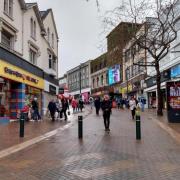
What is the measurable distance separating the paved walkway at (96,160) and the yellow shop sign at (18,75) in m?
10.2

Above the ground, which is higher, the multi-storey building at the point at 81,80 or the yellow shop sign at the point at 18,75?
the multi-storey building at the point at 81,80

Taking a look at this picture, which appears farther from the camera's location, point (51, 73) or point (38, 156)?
point (51, 73)

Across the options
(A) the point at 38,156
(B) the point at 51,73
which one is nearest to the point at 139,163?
(A) the point at 38,156

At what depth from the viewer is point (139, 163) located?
9523 millimetres

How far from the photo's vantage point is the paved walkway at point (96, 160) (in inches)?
325

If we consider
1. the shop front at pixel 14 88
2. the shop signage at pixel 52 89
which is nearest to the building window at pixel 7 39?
the shop front at pixel 14 88

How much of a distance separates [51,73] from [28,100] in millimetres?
10192

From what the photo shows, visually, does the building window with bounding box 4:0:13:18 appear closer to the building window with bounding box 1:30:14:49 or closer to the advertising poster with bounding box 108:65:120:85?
the building window with bounding box 1:30:14:49

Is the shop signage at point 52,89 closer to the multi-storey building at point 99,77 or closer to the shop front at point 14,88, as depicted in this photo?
the shop front at point 14,88

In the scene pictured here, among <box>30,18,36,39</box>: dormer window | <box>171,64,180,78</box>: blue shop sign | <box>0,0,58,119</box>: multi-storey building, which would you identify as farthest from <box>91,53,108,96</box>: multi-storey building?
<box>30,18,36,39</box>: dormer window

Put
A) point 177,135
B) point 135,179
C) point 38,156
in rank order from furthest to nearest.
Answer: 1. point 177,135
2. point 38,156
3. point 135,179

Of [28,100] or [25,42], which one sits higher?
[25,42]

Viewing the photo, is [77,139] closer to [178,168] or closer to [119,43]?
[178,168]

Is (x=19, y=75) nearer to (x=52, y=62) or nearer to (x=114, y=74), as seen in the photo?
(x=52, y=62)
